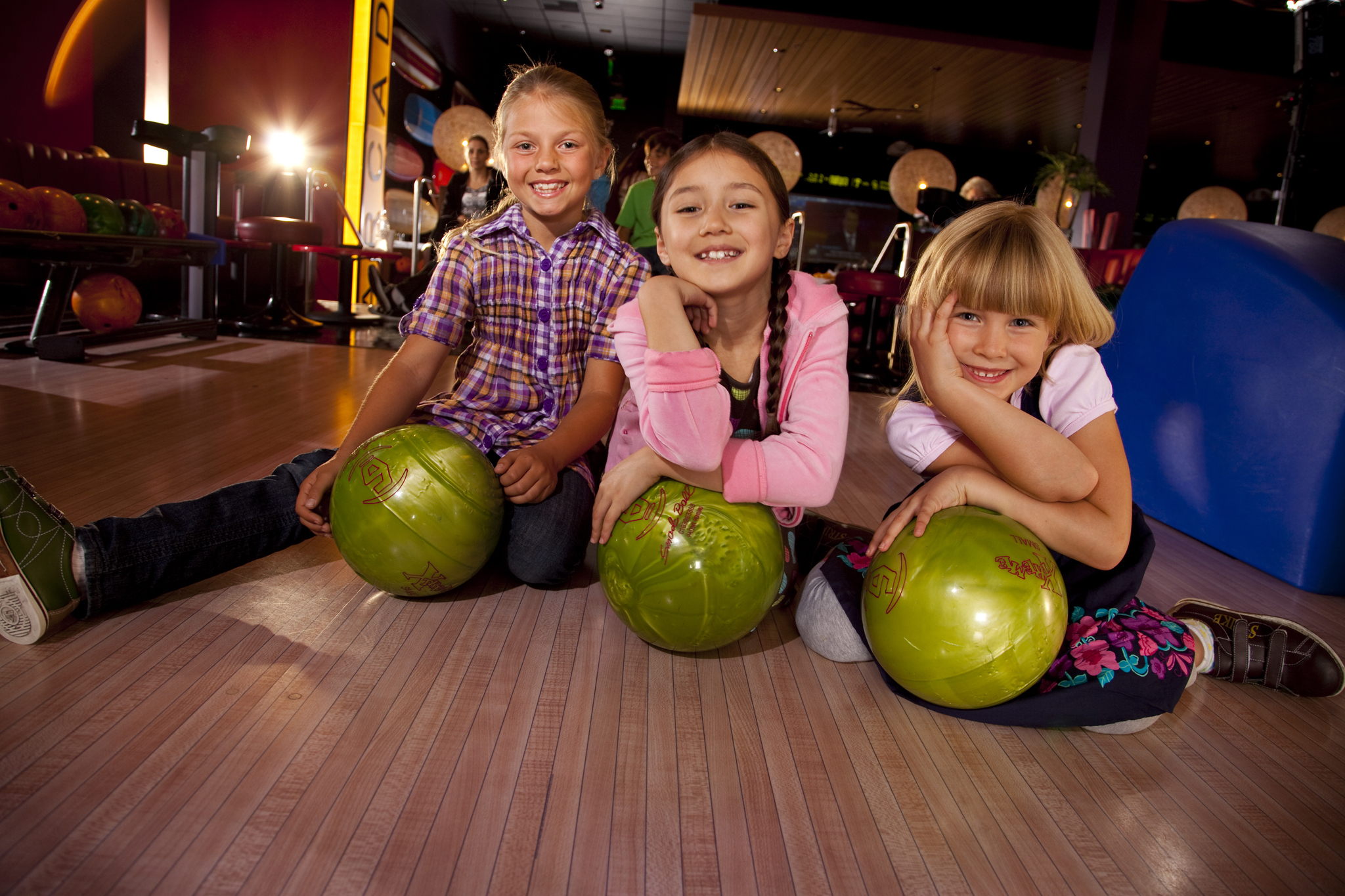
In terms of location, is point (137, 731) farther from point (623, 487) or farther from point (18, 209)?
point (18, 209)

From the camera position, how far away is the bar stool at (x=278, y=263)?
5441mm

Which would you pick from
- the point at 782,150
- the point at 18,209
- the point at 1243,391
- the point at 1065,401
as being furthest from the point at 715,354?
the point at 782,150

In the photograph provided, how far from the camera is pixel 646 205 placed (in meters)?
4.04

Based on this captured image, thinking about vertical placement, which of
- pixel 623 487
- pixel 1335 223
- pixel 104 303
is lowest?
pixel 623 487

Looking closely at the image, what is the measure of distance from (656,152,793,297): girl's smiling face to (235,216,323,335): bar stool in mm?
4879

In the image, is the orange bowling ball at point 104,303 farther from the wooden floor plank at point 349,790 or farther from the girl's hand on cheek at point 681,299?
the girl's hand on cheek at point 681,299

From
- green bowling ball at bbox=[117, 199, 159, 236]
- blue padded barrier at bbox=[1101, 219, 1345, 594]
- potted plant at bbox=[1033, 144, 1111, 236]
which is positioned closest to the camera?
blue padded barrier at bbox=[1101, 219, 1345, 594]

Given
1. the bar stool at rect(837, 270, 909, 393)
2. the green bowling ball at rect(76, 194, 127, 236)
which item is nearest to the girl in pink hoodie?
the bar stool at rect(837, 270, 909, 393)

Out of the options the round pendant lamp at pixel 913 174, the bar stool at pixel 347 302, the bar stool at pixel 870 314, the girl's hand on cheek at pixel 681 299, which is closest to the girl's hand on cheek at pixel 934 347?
the girl's hand on cheek at pixel 681 299

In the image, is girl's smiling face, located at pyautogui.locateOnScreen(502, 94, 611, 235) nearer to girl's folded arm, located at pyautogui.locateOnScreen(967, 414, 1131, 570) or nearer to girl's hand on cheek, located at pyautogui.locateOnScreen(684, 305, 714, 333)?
girl's hand on cheek, located at pyautogui.locateOnScreen(684, 305, 714, 333)

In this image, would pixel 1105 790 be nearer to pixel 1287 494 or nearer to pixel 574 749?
pixel 574 749

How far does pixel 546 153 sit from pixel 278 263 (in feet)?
15.5

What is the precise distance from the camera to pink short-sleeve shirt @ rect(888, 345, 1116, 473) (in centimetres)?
138

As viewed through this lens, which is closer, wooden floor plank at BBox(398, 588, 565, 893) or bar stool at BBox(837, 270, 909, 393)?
wooden floor plank at BBox(398, 588, 565, 893)
